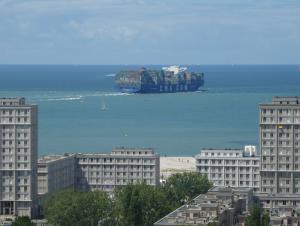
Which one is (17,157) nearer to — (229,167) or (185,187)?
(185,187)

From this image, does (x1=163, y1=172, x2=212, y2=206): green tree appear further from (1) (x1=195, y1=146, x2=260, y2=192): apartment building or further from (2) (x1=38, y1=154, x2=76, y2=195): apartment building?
(2) (x1=38, y1=154, x2=76, y2=195): apartment building

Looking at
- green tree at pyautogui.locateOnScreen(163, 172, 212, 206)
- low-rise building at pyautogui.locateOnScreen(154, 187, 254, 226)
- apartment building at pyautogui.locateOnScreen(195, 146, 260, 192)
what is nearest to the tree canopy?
low-rise building at pyautogui.locateOnScreen(154, 187, 254, 226)

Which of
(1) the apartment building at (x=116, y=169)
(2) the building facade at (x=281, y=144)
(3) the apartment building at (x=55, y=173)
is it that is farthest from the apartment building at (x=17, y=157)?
(2) the building facade at (x=281, y=144)

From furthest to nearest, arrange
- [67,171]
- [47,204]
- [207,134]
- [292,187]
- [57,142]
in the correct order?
1. [207,134]
2. [57,142]
3. [67,171]
4. [292,187]
5. [47,204]

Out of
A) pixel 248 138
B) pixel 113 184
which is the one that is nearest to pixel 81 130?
pixel 248 138

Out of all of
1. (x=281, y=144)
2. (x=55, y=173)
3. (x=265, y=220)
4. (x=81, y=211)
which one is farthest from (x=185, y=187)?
(x=265, y=220)

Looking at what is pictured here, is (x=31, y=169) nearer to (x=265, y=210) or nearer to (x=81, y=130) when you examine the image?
(x=265, y=210)

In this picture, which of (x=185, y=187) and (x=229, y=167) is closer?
(x=185, y=187)
